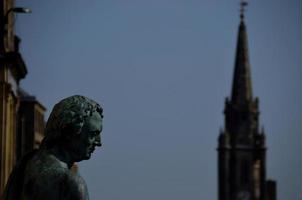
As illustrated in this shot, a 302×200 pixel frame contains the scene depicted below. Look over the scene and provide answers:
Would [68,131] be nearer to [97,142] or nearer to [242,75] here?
[97,142]

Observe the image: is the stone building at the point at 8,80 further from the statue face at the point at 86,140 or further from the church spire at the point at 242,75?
the church spire at the point at 242,75

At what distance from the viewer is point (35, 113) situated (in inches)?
2255

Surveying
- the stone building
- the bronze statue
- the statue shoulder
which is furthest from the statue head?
the stone building

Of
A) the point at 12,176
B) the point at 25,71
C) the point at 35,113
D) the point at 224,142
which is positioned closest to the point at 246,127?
the point at 224,142

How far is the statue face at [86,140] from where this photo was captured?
693cm

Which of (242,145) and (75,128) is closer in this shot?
(75,128)

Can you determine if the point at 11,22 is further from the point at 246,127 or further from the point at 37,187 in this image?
the point at 246,127

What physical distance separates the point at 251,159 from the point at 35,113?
11626 cm

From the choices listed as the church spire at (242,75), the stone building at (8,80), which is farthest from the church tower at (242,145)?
the stone building at (8,80)

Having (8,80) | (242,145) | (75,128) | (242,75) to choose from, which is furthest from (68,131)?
(242,145)

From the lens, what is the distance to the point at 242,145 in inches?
6762

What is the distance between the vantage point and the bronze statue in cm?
676

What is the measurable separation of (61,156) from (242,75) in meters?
159

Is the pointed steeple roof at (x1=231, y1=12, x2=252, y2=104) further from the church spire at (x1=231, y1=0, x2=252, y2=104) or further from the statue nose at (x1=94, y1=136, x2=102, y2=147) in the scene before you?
the statue nose at (x1=94, y1=136, x2=102, y2=147)
